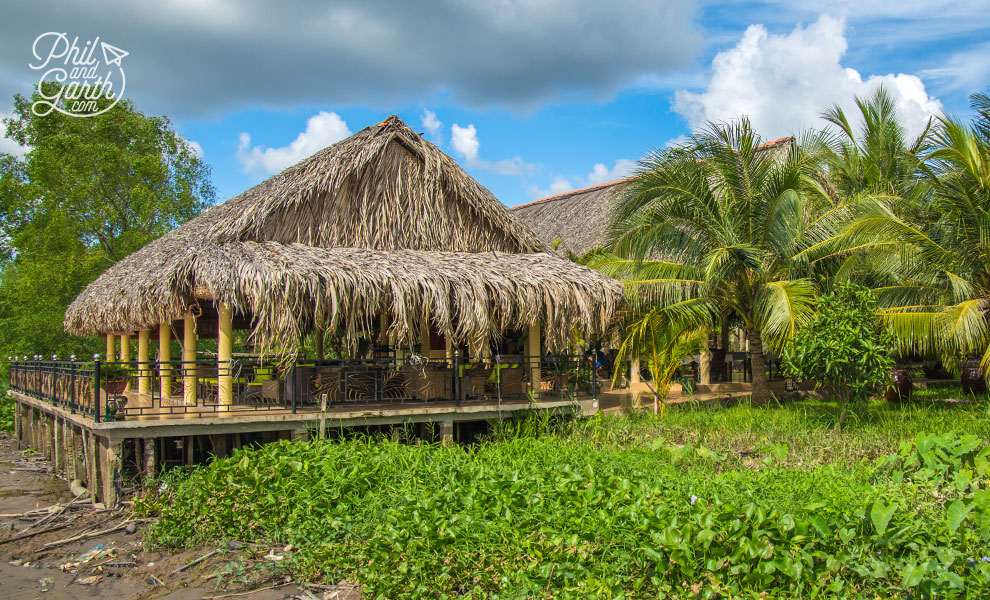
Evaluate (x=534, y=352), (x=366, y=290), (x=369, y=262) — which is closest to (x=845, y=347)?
(x=534, y=352)

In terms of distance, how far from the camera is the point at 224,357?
963 centimetres

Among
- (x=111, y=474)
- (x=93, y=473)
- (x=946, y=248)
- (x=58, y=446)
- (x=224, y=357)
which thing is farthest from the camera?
(x=58, y=446)

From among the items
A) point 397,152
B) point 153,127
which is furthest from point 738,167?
point 153,127

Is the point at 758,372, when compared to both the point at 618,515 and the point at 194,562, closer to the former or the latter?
the point at 618,515

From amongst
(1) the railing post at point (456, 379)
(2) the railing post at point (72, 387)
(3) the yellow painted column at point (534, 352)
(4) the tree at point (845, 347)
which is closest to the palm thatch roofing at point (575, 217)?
(3) the yellow painted column at point (534, 352)

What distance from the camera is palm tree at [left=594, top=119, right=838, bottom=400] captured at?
11.9m

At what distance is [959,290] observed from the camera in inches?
421

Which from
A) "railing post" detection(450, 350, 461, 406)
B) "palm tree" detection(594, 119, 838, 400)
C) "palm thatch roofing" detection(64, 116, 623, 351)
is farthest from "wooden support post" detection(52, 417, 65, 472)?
"palm tree" detection(594, 119, 838, 400)

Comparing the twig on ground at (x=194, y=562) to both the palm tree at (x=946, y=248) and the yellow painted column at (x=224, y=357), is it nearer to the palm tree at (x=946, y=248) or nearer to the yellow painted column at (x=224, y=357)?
the yellow painted column at (x=224, y=357)

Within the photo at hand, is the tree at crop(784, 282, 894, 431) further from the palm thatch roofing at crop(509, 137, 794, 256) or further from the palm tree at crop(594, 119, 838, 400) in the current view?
the palm thatch roofing at crop(509, 137, 794, 256)

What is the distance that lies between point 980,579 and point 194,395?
28.0 feet

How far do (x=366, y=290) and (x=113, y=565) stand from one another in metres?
4.00

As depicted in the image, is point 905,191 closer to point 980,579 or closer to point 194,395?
point 980,579

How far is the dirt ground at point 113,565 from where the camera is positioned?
681cm
